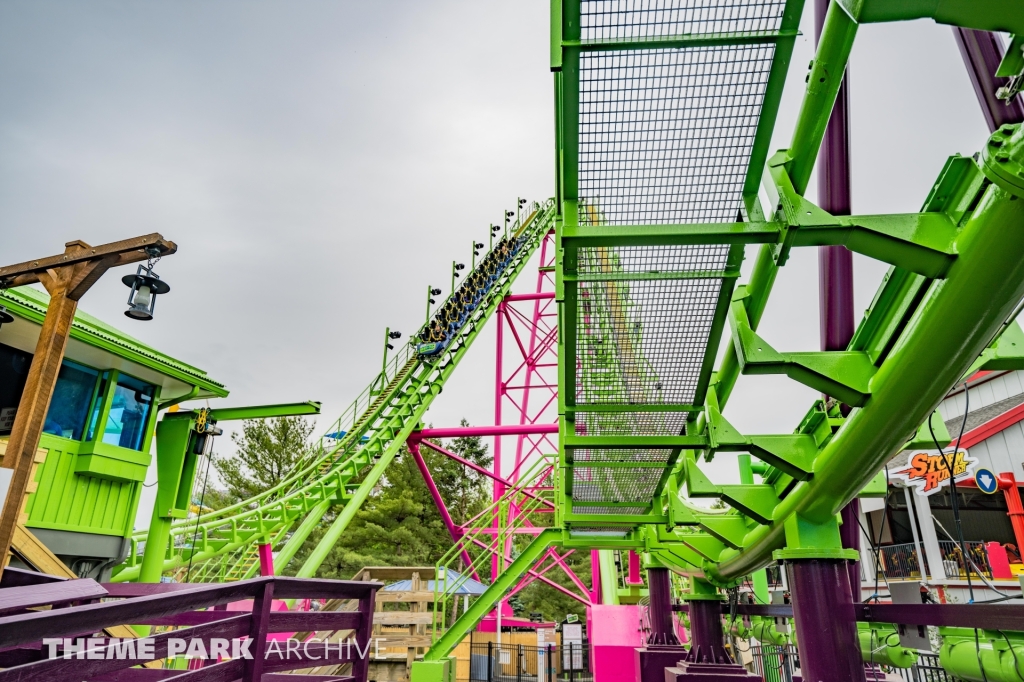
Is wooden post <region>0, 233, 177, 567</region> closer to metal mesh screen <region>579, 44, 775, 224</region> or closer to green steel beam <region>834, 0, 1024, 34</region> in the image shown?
metal mesh screen <region>579, 44, 775, 224</region>

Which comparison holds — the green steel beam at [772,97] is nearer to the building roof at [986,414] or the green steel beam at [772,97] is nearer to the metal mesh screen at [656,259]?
the metal mesh screen at [656,259]

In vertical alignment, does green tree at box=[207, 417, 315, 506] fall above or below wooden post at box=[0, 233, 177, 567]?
above

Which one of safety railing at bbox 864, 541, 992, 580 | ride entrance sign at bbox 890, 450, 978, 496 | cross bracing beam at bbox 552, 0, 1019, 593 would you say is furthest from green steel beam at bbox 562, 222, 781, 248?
safety railing at bbox 864, 541, 992, 580

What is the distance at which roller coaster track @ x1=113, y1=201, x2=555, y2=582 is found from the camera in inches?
383

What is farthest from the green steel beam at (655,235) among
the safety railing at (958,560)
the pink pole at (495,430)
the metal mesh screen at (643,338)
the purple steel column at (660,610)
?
the safety railing at (958,560)

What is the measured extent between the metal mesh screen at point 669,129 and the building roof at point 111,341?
6.77 m

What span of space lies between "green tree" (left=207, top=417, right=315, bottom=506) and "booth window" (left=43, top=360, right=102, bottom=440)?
20824 mm

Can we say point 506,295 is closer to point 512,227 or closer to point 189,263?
point 512,227

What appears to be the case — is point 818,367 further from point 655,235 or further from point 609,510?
point 609,510

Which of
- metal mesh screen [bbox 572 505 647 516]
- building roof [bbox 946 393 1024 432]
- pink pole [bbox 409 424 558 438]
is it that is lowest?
metal mesh screen [bbox 572 505 647 516]

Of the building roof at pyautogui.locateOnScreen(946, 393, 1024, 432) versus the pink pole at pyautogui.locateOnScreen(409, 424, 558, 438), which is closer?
the pink pole at pyautogui.locateOnScreen(409, 424, 558, 438)

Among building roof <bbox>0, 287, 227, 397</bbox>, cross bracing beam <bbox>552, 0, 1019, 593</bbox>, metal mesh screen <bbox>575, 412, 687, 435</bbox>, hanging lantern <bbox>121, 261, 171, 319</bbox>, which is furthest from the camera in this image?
building roof <bbox>0, 287, 227, 397</bbox>

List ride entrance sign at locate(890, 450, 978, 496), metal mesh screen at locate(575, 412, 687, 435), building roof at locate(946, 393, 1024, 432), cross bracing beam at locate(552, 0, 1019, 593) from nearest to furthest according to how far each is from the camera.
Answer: cross bracing beam at locate(552, 0, 1019, 593), metal mesh screen at locate(575, 412, 687, 435), ride entrance sign at locate(890, 450, 978, 496), building roof at locate(946, 393, 1024, 432)

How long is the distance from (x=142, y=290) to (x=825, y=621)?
5.96 metres
